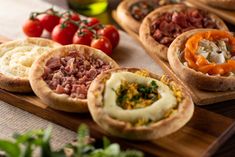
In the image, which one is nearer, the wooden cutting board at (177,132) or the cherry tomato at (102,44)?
the wooden cutting board at (177,132)

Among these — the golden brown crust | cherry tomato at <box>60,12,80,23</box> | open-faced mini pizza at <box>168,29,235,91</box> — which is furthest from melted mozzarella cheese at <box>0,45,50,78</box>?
open-faced mini pizza at <box>168,29,235,91</box>

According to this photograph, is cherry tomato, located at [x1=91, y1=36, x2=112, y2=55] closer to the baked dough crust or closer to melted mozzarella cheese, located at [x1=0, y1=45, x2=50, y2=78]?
melted mozzarella cheese, located at [x1=0, y1=45, x2=50, y2=78]

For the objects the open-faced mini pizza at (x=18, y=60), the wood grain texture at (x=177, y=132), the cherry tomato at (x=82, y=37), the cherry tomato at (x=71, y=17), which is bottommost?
the wood grain texture at (x=177, y=132)

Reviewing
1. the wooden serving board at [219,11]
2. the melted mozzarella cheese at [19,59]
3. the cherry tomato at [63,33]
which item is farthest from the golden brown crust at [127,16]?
the melted mozzarella cheese at [19,59]

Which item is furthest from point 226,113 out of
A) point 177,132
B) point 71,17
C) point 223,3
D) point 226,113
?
point 71,17

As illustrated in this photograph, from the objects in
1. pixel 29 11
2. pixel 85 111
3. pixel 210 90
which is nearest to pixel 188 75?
pixel 210 90

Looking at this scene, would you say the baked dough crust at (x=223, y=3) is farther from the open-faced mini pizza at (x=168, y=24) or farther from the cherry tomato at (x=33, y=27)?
the cherry tomato at (x=33, y=27)

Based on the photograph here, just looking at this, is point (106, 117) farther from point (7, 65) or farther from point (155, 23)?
point (155, 23)
